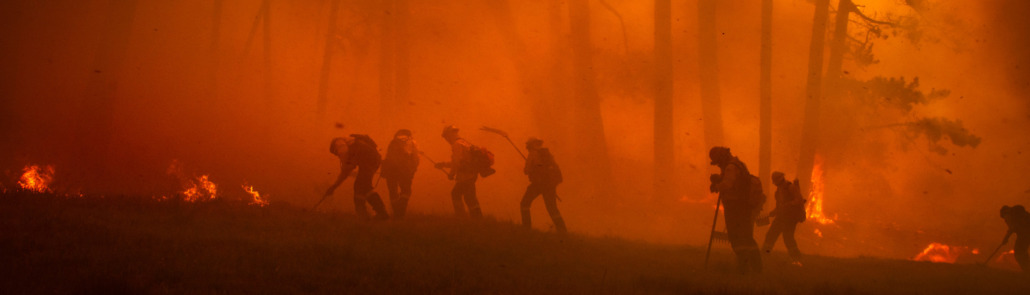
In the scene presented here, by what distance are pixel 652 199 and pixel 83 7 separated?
881 inches

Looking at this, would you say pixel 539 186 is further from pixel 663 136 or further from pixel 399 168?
pixel 663 136

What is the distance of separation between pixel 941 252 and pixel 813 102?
7292 millimetres

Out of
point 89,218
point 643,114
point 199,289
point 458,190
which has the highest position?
point 643,114

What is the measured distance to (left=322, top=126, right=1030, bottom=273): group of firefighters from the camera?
883 cm

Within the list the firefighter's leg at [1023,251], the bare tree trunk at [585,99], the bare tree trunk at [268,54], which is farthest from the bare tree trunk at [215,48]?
the firefighter's leg at [1023,251]

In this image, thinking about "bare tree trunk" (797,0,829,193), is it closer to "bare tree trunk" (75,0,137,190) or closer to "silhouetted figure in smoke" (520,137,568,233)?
"silhouetted figure in smoke" (520,137,568,233)

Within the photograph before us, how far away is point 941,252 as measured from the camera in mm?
22438

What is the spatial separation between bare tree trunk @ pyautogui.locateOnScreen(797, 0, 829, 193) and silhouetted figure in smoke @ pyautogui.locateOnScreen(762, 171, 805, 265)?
10.6 m

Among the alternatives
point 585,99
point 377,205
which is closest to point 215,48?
point 585,99

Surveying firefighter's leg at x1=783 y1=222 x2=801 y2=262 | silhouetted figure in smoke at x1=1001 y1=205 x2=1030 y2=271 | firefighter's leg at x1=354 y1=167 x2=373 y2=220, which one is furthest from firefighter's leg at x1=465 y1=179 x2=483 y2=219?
silhouetted figure in smoke at x1=1001 y1=205 x2=1030 y2=271

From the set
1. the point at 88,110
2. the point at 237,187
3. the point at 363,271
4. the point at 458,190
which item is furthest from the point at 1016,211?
the point at 88,110

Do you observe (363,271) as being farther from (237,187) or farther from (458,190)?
(237,187)

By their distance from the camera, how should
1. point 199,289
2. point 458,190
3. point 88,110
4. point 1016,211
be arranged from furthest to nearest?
point 88,110 < point 1016,211 < point 458,190 < point 199,289

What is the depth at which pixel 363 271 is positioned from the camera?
586cm
